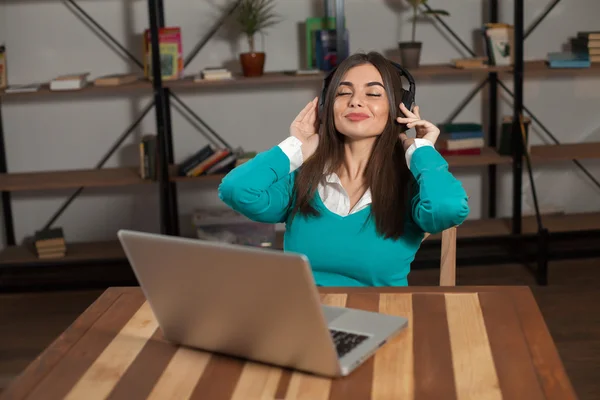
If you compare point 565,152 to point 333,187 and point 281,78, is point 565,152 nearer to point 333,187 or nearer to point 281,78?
point 281,78

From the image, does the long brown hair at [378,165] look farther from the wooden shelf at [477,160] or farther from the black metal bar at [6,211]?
the black metal bar at [6,211]

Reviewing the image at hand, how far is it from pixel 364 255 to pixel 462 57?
8.44 ft

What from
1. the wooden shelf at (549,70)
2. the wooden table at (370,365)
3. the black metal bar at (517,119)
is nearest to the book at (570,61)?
the wooden shelf at (549,70)

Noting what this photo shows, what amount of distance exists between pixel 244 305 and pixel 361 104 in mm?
831

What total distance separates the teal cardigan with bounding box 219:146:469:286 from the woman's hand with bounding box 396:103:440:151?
2.4 inches

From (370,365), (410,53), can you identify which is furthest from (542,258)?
(370,365)

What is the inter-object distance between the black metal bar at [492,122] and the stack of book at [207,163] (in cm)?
133

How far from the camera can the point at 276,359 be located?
1.38 metres

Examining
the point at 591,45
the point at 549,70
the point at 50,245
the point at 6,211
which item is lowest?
the point at 50,245

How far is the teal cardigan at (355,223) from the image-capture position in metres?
1.92

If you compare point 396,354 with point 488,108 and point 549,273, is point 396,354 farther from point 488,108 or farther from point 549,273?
point 488,108

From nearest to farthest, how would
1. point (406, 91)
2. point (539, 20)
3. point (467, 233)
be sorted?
point (406, 91) → point (467, 233) → point (539, 20)

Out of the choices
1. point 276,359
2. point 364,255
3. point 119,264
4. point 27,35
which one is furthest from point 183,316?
point 27,35

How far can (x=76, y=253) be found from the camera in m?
4.17
